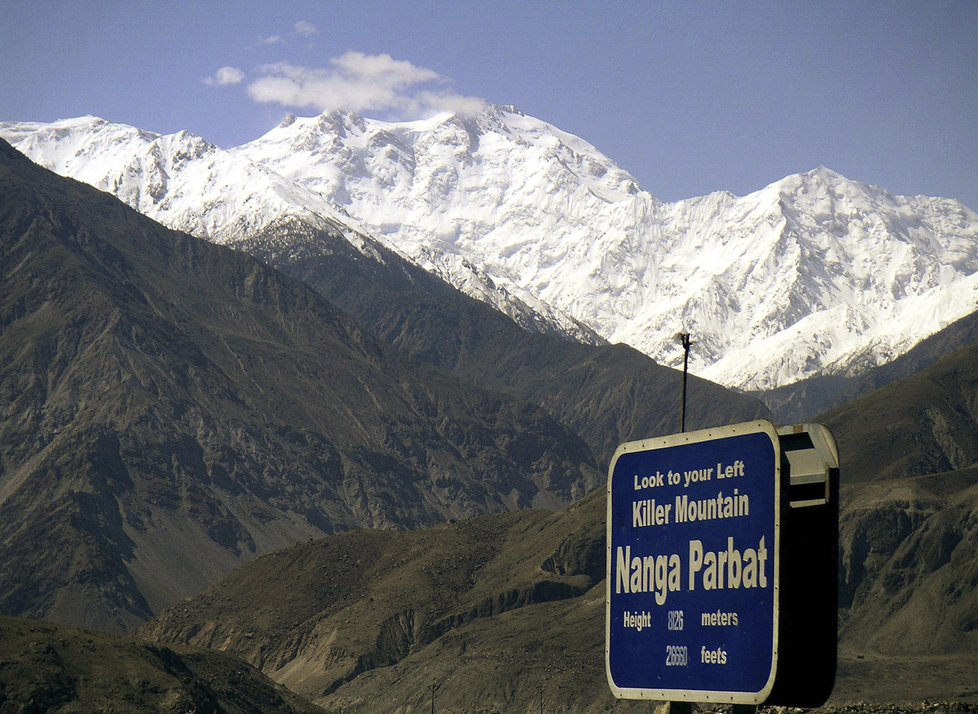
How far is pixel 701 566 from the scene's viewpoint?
10.9 meters

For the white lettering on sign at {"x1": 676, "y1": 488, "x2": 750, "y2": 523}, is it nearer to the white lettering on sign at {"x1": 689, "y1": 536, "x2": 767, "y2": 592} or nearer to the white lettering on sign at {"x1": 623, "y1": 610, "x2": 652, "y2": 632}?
the white lettering on sign at {"x1": 689, "y1": 536, "x2": 767, "y2": 592}

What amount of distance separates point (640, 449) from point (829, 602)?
208 cm

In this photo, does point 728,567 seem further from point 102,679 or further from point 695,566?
point 102,679

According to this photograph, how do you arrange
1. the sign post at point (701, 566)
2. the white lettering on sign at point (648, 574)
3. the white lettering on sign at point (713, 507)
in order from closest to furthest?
the sign post at point (701, 566) → the white lettering on sign at point (713, 507) → the white lettering on sign at point (648, 574)

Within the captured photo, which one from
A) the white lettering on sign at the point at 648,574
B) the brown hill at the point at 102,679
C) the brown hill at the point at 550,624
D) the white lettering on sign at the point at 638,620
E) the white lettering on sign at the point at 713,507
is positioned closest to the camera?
the white lettering on sign at the point at 713,507

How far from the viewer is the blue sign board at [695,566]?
10.4 metres

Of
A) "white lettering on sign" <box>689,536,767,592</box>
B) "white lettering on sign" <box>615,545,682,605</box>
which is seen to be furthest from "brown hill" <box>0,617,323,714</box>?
"white lettering on sign" <box>689,536,767,592</box>

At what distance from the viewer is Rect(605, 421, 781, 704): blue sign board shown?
34.0ft

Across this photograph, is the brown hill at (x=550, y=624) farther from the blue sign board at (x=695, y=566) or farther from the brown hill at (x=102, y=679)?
the blue sign board at (x=695, y=566)

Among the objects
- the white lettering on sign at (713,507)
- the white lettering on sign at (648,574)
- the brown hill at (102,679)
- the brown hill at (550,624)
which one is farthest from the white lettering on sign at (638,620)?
the brown hill at (550,624)

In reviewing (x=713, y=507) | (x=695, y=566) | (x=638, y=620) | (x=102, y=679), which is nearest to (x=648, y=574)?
(x=638, y=620)

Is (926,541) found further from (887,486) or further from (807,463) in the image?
(807,463)

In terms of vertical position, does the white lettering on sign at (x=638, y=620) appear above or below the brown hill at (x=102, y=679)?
above

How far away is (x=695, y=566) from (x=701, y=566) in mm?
71
